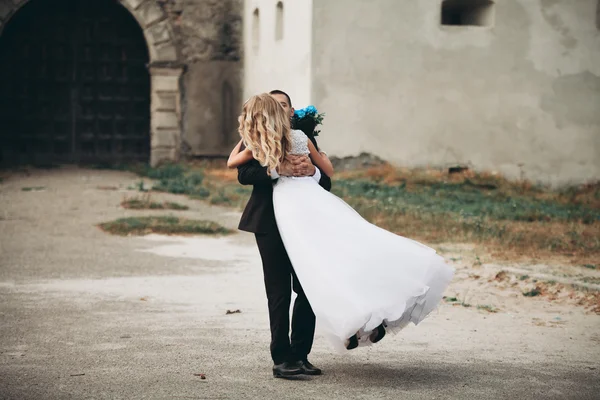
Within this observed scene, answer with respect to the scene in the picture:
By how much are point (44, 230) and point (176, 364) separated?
605 cm

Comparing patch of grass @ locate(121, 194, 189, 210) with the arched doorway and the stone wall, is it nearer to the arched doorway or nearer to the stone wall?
the stone wall

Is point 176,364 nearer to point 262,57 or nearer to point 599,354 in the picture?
point 599,354

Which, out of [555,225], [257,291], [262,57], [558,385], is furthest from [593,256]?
[262,57]

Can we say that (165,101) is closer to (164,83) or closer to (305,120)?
(164,83)

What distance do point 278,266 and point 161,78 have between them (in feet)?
49.2

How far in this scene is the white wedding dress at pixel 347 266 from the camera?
4.71 meters

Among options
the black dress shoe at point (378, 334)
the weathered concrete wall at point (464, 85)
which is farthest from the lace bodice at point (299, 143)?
the weathered concrete wall at point (464, 85)

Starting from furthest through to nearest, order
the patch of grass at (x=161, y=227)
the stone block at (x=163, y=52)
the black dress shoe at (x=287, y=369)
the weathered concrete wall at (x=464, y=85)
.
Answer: the stone block at (x=163, y=52), the weathered concrete wall at (x=464, y=85), the patch of grass at (x=161, y=227), the black dress shoe at (x=287, y=369)

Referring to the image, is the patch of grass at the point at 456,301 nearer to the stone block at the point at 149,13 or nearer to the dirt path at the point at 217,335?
the dirt path at the point at 217,335

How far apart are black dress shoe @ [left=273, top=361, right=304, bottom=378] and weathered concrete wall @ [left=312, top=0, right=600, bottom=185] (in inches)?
403

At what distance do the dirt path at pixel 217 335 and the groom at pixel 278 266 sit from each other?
0.19 meters

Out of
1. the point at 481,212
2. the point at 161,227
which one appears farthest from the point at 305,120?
the point at 481,212

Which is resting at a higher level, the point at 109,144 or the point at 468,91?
the point at 468,91

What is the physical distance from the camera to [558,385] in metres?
4.86
